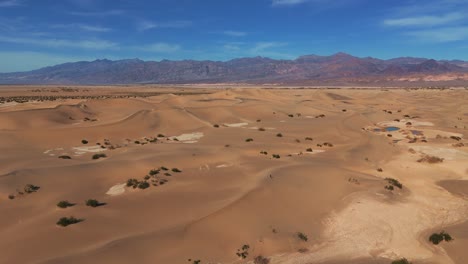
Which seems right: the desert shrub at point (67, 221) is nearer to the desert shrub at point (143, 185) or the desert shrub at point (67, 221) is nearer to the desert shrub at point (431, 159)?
the desert shrub at point (143, 185)

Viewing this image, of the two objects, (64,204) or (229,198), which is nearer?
(64,204)

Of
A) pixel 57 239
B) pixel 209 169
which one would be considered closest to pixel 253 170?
pixel 209 169

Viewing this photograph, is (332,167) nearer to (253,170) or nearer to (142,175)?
(253,170)

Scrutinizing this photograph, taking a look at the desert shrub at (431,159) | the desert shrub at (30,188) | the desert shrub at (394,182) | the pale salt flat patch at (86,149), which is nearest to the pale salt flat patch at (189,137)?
the pale salt flat patch at (86,149)

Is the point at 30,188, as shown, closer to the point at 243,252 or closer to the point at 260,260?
the point at 243,252

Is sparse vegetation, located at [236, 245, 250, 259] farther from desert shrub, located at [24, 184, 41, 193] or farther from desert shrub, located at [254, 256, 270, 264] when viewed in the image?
desert shrub, located at [24, 184, 41, 193]

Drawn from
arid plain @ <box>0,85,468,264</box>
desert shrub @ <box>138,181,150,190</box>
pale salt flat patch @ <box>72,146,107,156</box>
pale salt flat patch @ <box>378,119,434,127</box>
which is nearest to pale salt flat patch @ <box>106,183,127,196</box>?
arid plain @ <box>0,85,468,264</box>

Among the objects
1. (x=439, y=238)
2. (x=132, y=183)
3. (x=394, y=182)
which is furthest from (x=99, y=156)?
(x=439, y=238)
